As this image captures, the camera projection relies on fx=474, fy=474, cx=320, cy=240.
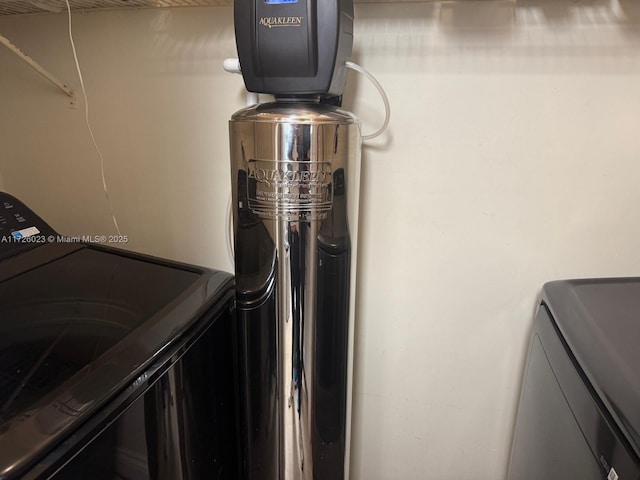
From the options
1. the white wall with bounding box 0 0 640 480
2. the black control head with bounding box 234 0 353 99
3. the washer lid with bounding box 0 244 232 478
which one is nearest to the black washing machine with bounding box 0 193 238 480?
the washer lid with bounding box 0 244 232 478

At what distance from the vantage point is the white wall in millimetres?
809

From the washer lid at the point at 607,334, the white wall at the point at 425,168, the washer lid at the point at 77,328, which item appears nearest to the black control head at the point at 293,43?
the white wall at the point at 425,168

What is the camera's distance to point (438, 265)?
95 centimetres

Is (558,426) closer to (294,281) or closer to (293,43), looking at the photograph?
(294,281)

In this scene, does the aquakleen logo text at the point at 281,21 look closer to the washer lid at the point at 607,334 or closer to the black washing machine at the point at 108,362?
the black washing machine at the point at 108,362

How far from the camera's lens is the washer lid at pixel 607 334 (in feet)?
1.77

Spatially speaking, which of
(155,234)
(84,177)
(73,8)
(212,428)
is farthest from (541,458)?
(73,8)

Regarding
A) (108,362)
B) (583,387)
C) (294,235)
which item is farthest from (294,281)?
(583,387)

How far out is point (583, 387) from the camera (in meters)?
0.60

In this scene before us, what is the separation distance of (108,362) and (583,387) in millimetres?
600

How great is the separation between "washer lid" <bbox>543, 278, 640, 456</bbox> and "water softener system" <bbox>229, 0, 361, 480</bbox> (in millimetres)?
339

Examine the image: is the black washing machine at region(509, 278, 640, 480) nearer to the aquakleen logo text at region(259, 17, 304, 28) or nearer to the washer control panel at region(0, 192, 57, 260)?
the aquakleen logo text at region(259, 17, 304, 28)

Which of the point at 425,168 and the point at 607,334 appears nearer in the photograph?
the point at 607,334

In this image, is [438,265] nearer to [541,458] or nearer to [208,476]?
[541,458]
